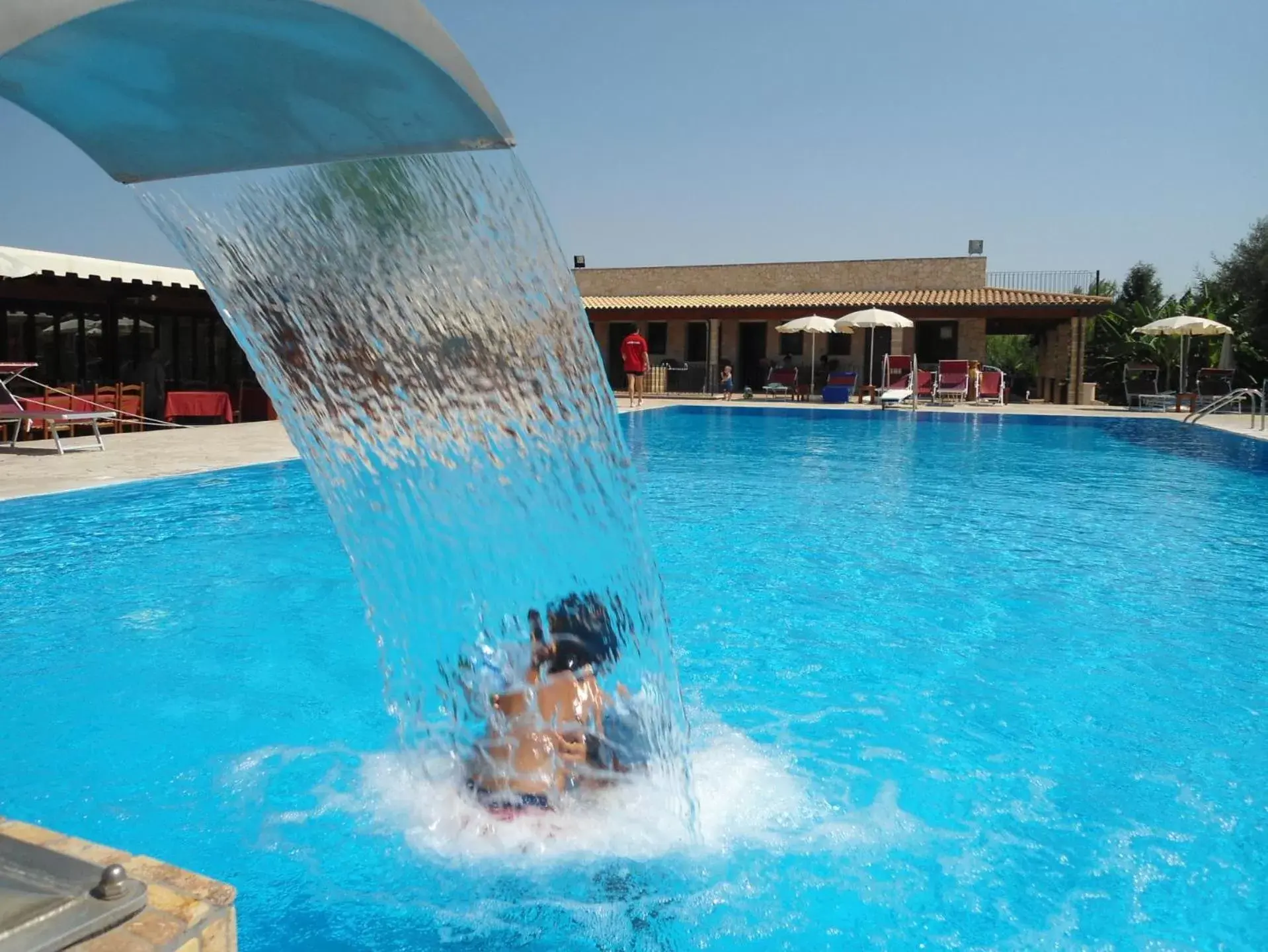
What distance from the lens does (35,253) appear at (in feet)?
→ 38.6

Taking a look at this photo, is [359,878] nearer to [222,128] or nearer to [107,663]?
[222,128]

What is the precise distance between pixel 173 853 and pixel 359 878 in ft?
2.11

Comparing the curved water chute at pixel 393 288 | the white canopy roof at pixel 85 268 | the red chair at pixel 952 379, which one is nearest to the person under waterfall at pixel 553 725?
the curved water chute at pixel 393 288

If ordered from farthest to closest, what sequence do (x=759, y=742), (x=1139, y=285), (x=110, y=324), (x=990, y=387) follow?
(x=1139, y=285)
(x=990, y=387)
(x=110, y=324)
(x=759, y=742)

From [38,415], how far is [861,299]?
20934 mm

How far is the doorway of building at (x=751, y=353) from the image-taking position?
95.3 ft

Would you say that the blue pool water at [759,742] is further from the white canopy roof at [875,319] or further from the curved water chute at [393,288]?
the white canopy roof at [875,319]

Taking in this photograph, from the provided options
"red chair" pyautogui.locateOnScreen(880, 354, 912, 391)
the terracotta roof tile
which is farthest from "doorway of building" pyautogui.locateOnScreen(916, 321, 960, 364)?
"red chair" pyautogui.locateOnScreen(880, 354, 912, 391)

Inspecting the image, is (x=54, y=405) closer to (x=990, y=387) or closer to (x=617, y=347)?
(x=990, y=387)

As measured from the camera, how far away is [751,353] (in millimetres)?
29281

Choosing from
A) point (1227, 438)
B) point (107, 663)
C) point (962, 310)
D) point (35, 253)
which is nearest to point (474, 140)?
point (107, 663)

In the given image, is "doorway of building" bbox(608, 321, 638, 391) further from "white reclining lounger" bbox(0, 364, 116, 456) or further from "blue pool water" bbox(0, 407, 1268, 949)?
"blue pool water" bbox(0, 407, 1268, 949)

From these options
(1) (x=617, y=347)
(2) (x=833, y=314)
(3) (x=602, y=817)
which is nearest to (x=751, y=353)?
(2) (x=833, y=314)

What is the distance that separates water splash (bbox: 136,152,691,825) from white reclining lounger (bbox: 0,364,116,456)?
26.2 feet
